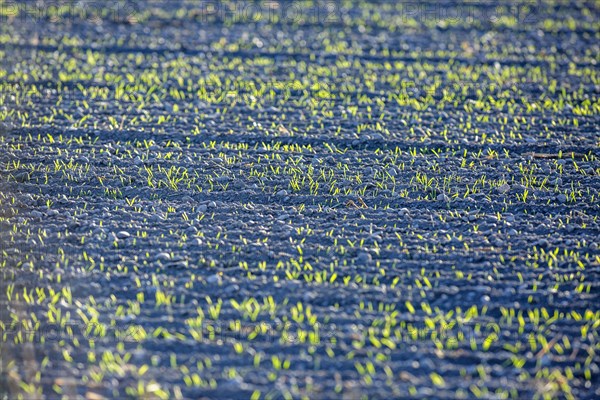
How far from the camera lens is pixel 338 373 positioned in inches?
135

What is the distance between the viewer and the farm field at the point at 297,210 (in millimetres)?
3512

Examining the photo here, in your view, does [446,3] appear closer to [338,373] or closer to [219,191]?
[219,191]

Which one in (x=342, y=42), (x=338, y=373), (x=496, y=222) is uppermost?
(x=342, y=42)

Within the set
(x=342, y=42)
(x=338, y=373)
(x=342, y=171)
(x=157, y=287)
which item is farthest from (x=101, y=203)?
(x=342, y=42)

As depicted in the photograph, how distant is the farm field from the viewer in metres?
3.51

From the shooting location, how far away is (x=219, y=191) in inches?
196

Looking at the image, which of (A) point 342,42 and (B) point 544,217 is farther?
(A) point 342,42

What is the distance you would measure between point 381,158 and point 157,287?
2.03 meters

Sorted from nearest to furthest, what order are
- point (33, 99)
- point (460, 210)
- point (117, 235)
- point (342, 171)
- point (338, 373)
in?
1. point (338, 373)
2. point (117, 235)
3. point (460, 210)
4. point (342, 171)
5. point (33, 99)

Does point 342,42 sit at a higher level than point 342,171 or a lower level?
higher

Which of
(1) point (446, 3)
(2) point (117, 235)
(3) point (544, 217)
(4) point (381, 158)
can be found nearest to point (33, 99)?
(2) point (117, 235)

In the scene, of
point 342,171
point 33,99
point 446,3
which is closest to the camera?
point 342,171

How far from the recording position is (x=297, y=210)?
4789mm

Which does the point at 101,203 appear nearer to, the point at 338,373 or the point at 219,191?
the point at 219,191
